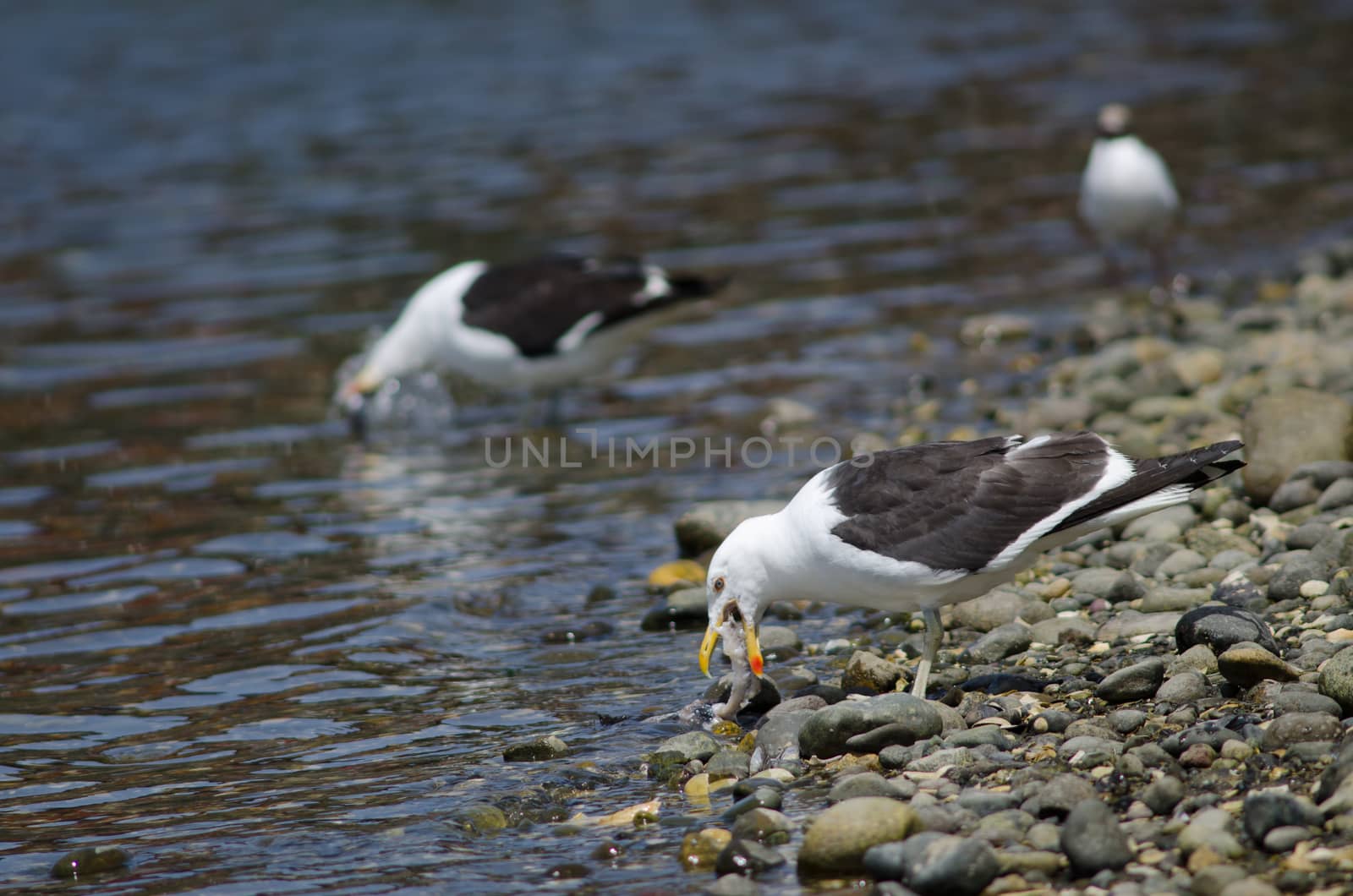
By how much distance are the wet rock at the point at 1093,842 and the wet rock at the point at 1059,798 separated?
18 cm

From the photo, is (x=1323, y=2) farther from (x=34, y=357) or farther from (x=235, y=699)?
(x=235, y=699)

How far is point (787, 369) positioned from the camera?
9938mm

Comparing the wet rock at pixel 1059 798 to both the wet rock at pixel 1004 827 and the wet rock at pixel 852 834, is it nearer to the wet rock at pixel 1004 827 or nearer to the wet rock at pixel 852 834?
the wet rock at pixel 1004 827

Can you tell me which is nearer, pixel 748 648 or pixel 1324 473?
pixel 748 648

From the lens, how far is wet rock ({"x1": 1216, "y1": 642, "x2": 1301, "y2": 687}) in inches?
179

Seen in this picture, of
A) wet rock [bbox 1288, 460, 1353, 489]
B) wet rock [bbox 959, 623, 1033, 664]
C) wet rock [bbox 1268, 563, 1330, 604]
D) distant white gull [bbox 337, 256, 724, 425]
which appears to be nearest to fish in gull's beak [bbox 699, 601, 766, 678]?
wet rock [bbox 959, 623, 1033, 664]

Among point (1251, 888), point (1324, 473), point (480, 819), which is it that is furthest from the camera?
point (1324, 473)

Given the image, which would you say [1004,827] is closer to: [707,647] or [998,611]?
[707,647]

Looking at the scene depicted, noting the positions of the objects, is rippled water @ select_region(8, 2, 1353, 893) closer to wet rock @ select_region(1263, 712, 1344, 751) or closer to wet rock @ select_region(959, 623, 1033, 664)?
wet rock @ select_region(959, 623, 1033, 664)

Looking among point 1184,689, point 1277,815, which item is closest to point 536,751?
point 1184,689

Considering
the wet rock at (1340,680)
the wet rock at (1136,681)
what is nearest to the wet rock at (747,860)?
the wet rock at (1136,681)

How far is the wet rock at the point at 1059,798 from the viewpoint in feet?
13.1

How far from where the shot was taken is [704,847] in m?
4.11

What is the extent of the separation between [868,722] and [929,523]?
710mm
